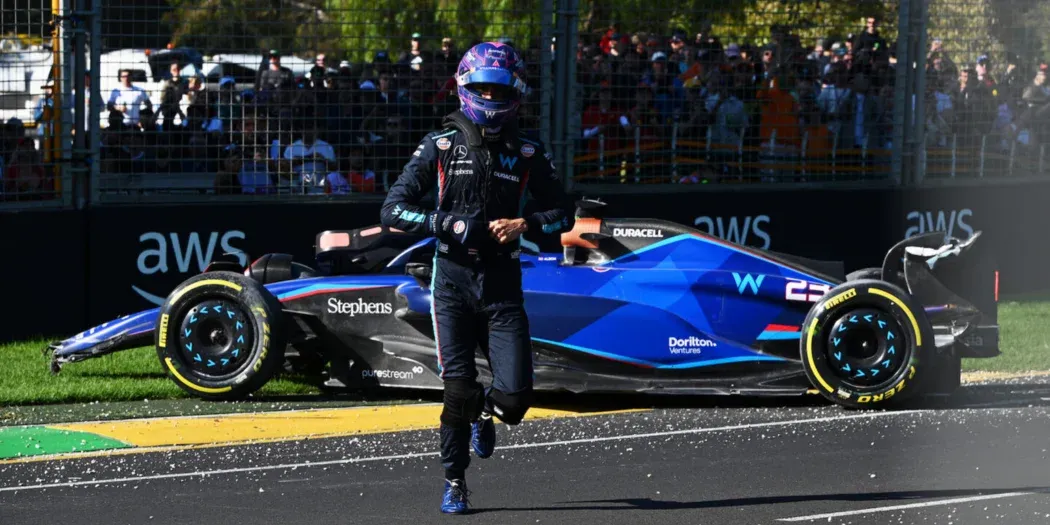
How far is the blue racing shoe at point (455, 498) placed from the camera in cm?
581

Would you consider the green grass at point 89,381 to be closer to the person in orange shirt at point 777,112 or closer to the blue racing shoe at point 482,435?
the blue racing shoe at point 482,435

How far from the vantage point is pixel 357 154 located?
37.9ft

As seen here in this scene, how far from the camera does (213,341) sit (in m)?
8.57

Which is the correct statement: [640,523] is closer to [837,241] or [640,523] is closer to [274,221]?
[274,221]

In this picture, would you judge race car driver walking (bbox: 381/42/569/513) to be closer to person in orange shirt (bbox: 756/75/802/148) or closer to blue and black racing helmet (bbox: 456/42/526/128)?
blue and black racing helmet (bbox: 456/42/526/128)

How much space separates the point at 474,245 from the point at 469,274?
14cm

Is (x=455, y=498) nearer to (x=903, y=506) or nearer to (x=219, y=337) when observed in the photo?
(x=903, y=506)

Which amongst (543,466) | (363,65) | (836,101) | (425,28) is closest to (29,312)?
(363,65)

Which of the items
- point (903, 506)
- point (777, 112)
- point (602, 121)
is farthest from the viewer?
point (777, 112)

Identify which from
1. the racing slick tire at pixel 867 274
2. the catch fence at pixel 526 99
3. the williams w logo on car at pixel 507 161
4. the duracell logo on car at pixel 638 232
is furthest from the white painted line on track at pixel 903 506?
the catch fence at pixel 526 99

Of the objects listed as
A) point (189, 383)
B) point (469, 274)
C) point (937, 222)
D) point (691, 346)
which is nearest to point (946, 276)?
point (691, 346)

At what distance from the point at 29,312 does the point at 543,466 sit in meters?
5.16

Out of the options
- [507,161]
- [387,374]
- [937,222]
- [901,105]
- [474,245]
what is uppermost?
[901,105]

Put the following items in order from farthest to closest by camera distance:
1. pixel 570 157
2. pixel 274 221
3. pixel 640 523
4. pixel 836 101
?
1. pixel 836 101
2. pixel 570 157
3. pixel 274 221
4. pixel 640 523
